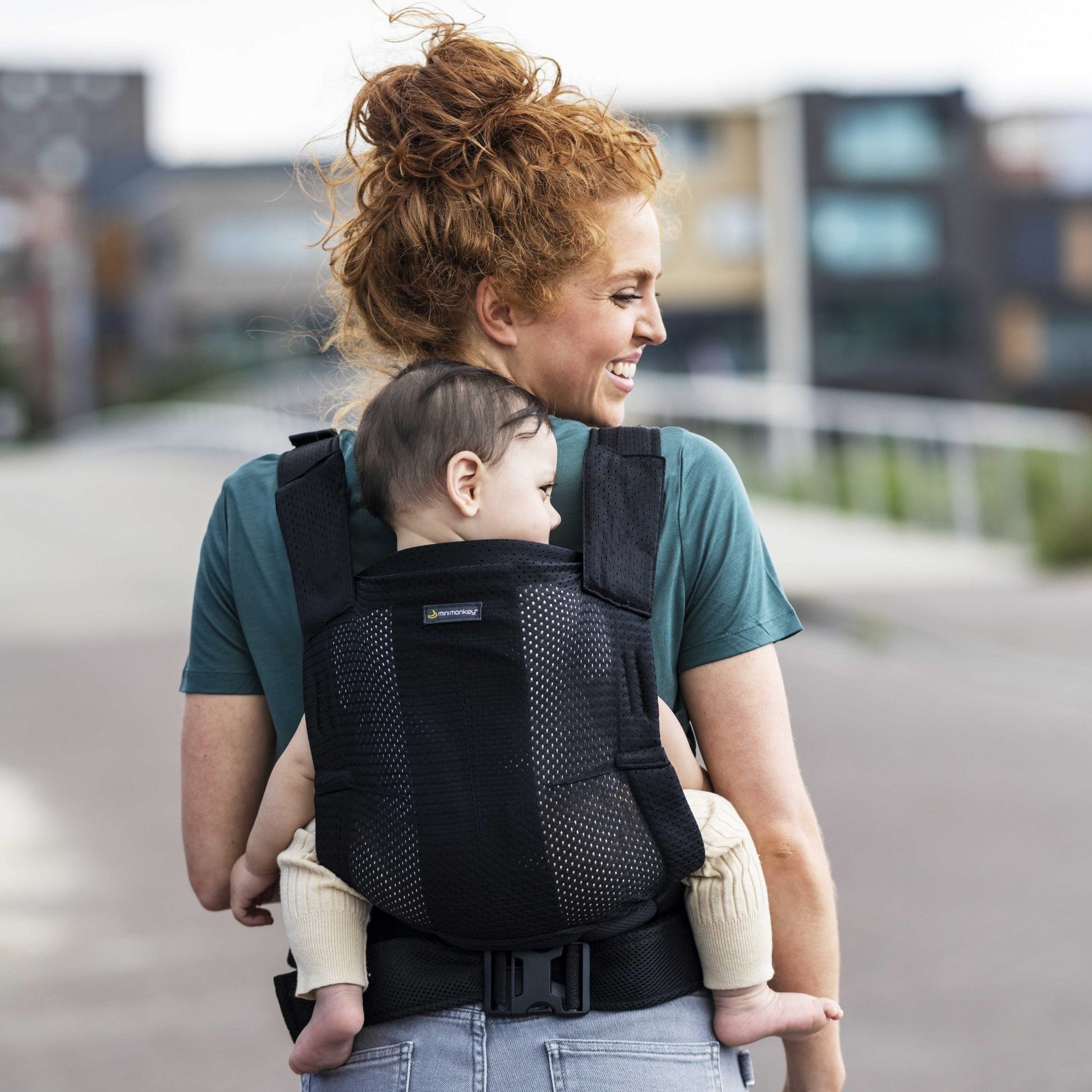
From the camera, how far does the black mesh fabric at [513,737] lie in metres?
1.59

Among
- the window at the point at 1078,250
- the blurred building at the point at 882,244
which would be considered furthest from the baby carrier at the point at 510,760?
the window at the point at 1078,250

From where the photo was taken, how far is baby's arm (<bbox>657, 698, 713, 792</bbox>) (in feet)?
5.57

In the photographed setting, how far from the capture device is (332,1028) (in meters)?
1.68

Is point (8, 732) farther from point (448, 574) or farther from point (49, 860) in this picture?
point (448, 574)

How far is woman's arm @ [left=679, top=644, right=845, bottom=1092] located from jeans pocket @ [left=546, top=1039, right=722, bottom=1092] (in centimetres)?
20

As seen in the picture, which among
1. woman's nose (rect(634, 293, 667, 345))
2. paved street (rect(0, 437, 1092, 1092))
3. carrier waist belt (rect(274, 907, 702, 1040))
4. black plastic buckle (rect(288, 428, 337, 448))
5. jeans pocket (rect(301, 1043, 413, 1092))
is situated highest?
woman's nose (rect(634, 293, 667, 345))

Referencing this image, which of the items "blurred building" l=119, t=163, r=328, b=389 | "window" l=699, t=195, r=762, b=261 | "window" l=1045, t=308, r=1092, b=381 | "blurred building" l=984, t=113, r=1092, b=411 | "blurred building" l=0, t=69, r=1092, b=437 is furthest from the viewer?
"blurred building" l=119, t=163, r=328, b=389

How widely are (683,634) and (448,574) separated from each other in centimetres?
29

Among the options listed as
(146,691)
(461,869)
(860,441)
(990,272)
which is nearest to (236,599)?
(461,869)

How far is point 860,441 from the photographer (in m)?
17.9

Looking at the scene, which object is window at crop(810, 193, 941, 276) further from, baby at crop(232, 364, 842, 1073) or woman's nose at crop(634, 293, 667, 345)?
baby at crop(232, 364, 842, 1073)

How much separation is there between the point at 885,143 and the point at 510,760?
2149 inches

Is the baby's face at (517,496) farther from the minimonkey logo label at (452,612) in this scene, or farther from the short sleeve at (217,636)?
the short sleeve at (217,636)

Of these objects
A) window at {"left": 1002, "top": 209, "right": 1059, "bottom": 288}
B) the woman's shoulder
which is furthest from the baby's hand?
window at {"left": 1002, "top": 209, "right": 1059, "bottom": 288}
